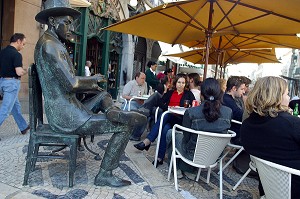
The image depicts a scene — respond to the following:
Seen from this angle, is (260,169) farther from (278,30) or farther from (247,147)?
(278,30)

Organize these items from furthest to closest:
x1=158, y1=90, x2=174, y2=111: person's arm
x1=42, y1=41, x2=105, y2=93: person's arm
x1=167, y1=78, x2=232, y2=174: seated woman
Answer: x1=158, y1=90, x2=174, y2=111: person's arm, x1=167, y1=78, x2=232, y2=174: seated woman, x1=42, y1=41, x2=105, y2=93: person's arm

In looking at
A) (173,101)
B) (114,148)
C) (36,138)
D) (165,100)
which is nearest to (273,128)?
(114,148)

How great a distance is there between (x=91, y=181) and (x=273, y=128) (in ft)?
6.52

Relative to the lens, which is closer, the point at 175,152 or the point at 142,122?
the point at 142,122

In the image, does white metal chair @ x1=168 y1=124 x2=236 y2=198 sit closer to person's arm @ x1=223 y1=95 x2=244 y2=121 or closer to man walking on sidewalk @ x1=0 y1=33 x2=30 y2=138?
person's arm @ x1=223 y1=95 x2=244 y2=121

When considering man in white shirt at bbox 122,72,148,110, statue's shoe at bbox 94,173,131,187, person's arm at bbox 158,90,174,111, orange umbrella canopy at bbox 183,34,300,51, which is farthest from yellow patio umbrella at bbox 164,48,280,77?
statue's shoe at bbox 94,173,131,187

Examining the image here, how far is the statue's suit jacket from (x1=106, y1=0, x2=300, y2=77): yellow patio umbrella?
2.08m

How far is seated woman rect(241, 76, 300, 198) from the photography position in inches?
84.5

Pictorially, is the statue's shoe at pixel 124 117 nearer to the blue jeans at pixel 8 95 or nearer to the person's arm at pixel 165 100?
the person's arm at pixel 165 100

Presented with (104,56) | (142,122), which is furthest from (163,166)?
(104,56)

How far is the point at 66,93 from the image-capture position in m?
2.85

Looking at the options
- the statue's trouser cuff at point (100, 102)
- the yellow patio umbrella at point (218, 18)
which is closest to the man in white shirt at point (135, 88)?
the yellow patio umbrella at point (218, 18)

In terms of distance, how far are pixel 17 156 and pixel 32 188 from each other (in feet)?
3.62

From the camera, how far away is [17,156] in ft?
12.3
